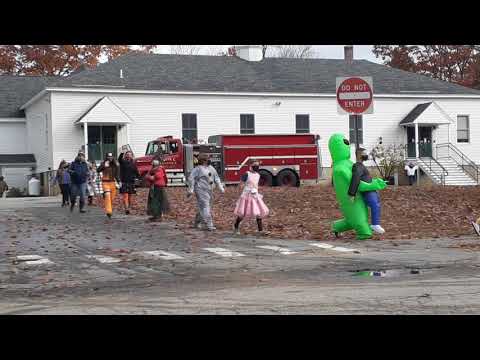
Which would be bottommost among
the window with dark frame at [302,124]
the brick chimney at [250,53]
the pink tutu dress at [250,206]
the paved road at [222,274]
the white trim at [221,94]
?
the paved road at [222,274]

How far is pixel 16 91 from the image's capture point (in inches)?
1993

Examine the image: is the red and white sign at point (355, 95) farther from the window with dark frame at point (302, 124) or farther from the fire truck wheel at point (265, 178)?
the window with dark frame at point (302, 124)

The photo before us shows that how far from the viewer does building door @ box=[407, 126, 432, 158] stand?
47.3 m

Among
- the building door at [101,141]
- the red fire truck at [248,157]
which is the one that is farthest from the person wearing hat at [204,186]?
the building door at [101,141]

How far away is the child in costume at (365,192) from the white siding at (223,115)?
26528mm

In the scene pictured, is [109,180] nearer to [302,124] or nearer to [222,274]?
[222,274]

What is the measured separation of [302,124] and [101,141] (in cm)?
1142

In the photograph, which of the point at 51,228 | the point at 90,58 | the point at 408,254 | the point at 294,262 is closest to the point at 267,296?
the point at 294,262

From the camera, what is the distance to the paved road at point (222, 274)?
354 inches

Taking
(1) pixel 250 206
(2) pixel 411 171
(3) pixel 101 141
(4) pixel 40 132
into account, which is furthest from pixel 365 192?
(4) pixel 40 132

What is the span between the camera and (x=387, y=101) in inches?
1866

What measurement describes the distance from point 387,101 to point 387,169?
10257 millimetres

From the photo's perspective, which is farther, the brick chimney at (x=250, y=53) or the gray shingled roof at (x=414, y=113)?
the brick chimney at (x=250, y=53)

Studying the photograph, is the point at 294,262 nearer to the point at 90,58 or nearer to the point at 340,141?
the point at 340,141
